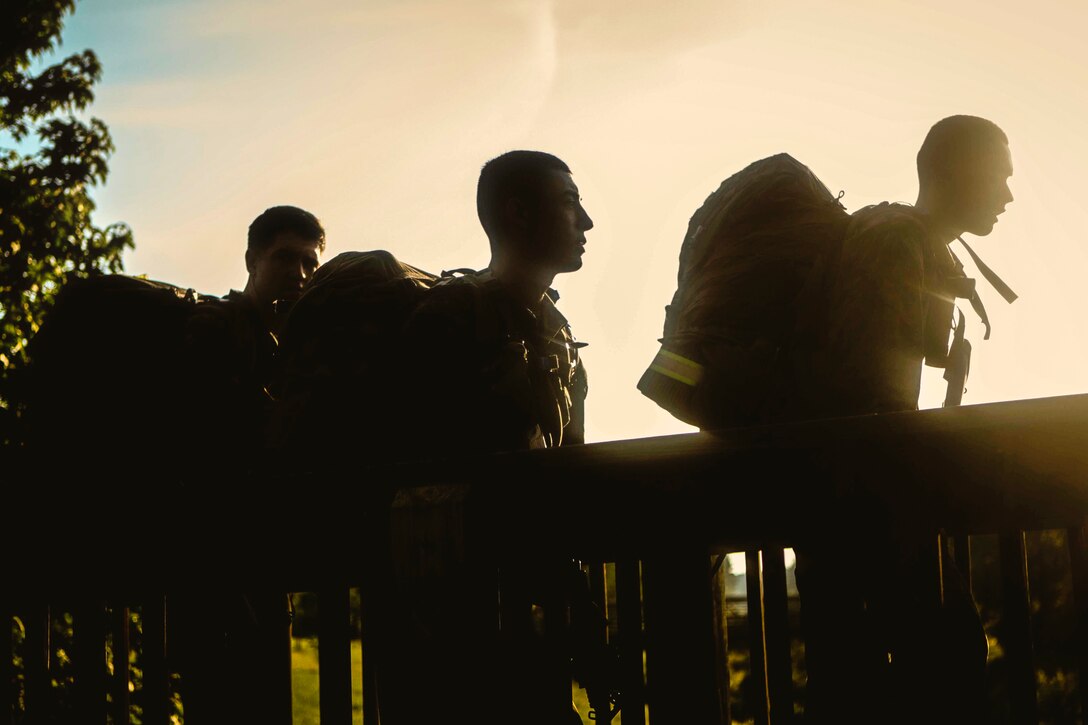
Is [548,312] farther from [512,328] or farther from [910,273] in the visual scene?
[910,273]

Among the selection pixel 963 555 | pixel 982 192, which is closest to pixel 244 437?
pixel 963 555

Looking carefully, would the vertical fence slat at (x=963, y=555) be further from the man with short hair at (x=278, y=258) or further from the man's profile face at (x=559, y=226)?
the man with short hair at (x=278, y=258)

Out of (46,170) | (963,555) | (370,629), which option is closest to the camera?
(963,555)

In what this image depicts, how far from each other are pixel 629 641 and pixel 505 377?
948mm

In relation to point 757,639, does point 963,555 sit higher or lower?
higher

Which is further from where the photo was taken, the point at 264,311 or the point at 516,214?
the point at 264,311

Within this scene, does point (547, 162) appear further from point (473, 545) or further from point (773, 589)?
point (773, 589)

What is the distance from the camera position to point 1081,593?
2.77 metres

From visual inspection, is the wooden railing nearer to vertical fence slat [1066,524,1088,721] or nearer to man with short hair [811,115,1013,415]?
vertical fence slat [1066,524,1088,721]

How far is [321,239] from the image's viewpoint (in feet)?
17.9

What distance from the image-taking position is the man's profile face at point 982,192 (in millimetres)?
4293

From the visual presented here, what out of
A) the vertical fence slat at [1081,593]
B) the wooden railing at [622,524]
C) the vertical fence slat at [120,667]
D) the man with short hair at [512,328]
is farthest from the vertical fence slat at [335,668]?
the vertical fence slat at [1081,593]

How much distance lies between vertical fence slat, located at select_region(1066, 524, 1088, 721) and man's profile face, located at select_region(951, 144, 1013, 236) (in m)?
1.71

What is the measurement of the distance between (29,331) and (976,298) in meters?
9.03
